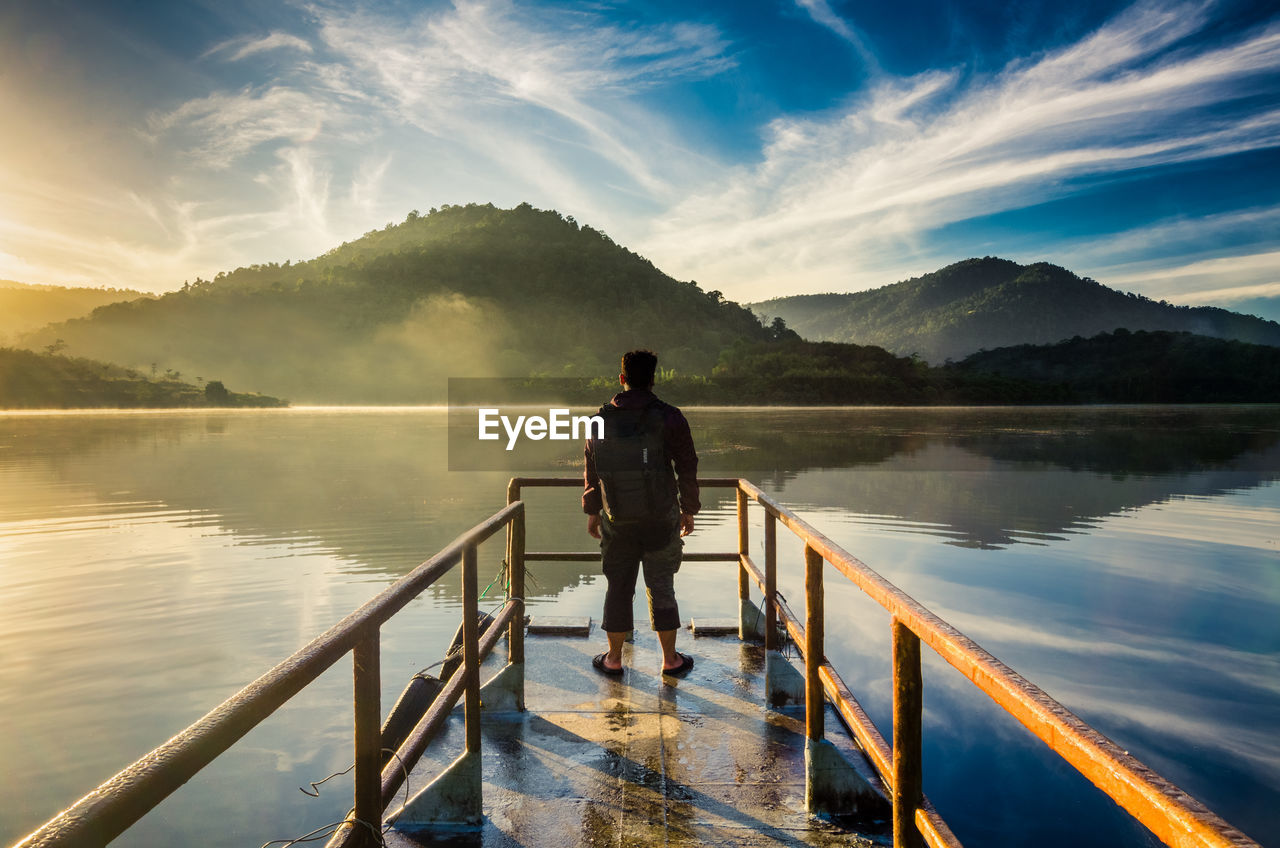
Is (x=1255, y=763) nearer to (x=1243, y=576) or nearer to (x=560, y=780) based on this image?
(x=560, y=780)

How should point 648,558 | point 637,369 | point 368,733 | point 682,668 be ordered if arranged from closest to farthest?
point 368,733
point 637,369
point 648,558
point 682,668

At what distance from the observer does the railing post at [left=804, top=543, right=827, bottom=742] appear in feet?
10.6

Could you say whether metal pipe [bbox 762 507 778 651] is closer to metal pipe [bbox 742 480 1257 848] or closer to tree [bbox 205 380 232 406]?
metal pipe [bbox 742 480 1257 848]

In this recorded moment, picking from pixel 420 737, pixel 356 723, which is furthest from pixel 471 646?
pixel 356 723

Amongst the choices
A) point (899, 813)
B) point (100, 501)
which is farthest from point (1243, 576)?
point (100, 501)

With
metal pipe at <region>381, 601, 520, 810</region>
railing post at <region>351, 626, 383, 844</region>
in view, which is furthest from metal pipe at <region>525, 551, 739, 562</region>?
railing post at <region>351, 626, 383, 844</region>

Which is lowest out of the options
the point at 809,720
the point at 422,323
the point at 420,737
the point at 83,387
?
the point at 809,720

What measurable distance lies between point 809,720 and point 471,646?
5.47 ft

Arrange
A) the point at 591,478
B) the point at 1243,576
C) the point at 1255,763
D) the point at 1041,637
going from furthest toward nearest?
Answer: the point at 1243,576
the point at 1041,637
the point at 1255,763
the point at 591,478

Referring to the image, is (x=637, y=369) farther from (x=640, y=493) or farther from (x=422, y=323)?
(x=422, y=323)

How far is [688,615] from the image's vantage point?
10633mm

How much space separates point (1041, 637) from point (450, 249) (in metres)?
177

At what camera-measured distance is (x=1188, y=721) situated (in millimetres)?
7801

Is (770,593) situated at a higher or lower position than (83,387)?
lower
